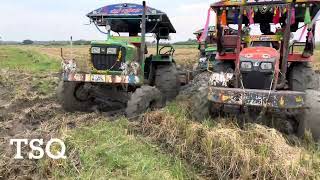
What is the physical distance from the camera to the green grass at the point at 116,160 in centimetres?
528

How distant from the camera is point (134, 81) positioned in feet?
30.0

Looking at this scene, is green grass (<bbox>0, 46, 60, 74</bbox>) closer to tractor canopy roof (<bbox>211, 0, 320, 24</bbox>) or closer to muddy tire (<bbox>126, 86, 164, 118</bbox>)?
muddy tire (<bbox>126, 86, 164, 118</bbox>)

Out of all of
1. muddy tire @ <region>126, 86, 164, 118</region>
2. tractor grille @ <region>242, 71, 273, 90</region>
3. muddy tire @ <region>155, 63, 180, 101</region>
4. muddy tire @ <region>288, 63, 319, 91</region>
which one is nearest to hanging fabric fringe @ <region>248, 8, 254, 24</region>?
tractor grille @ <region>242, 71, 273, 90</region>

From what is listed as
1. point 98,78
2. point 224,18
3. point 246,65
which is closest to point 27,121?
point 98,78

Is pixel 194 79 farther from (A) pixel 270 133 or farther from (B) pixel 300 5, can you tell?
(A) pixel 270 133

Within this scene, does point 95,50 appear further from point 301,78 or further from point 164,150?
point 301,78

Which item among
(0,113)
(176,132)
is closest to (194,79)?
(0,113)

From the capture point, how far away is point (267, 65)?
8141 millimetres

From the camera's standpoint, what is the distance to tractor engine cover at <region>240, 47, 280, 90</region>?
8.13 m

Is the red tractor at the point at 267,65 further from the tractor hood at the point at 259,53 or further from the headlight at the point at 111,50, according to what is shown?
the headlight at the point at 111,50

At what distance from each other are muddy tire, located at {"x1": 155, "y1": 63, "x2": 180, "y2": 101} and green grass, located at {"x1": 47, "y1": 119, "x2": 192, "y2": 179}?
14.0 ft

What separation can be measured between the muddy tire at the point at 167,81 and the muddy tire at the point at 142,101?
61.0 inches

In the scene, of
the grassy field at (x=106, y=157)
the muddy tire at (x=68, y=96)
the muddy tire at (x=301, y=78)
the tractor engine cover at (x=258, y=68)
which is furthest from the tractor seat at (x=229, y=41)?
the muddy tire at (x=68, y=96)

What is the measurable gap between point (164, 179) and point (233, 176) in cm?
87
